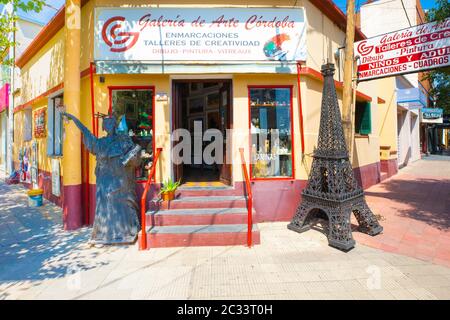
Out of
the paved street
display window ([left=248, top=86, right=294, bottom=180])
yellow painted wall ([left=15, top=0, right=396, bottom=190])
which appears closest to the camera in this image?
the paved street

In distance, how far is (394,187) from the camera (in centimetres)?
945

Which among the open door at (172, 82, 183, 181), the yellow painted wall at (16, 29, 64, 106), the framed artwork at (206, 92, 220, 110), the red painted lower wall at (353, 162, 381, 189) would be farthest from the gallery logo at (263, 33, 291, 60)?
the yellow painted wall at (16, 29, 64, 106)

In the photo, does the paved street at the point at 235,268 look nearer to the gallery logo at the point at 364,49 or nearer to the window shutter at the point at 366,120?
the gallery logo at the point at 364,49

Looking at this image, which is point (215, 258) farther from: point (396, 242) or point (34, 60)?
point (34, 60)

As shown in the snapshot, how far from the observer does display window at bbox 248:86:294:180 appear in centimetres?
584

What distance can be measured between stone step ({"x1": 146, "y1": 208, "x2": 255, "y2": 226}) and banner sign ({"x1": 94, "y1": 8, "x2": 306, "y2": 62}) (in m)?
3.19

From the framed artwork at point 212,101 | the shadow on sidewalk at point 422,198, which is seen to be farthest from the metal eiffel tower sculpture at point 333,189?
the framed artwork at point 212,101

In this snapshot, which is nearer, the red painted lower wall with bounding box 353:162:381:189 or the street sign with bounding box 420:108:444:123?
the red painted lower wall with bounding box 353:162:381:189

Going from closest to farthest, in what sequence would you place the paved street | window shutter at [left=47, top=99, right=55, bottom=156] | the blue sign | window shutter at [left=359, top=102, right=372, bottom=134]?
the paved street → window shutter at [left=47, top=99, right=55, bottom=156] → window shutter at [left=359, top=102, right=372, bottom=134] → the blue sign

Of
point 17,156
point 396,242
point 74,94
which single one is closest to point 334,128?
point 396,242

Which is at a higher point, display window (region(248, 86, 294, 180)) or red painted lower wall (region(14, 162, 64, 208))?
display window (region(248, 86, 294, 180))

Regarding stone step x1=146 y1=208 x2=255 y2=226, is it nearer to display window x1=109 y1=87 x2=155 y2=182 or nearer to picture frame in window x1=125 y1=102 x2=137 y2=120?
display window x1=109 y1=87 x2=155 y2=182

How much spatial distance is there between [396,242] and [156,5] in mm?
6695

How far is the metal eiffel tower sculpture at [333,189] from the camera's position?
4547 millimetres
